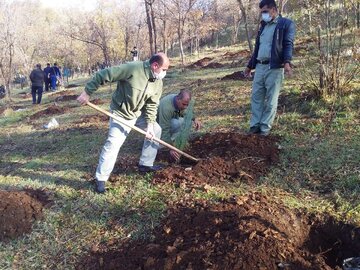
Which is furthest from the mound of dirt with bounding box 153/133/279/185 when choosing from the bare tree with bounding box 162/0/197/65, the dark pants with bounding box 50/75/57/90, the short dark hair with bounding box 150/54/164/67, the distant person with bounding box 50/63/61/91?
the dark pants with bounding box 50/75/57/90

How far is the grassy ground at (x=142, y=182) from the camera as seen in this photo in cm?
347

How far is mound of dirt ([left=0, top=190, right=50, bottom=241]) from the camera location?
3.68 m

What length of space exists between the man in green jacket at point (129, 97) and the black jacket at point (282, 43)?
62.3 inches

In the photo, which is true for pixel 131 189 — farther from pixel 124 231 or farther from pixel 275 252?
pixel 275 252

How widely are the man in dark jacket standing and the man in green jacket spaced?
157 cm

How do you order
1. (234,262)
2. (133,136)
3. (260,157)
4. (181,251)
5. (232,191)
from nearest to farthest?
(234,262) → (181,251) → (232,191) → (260,157) → (133,136)

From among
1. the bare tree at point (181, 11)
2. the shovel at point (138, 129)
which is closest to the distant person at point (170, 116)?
the shovel at point (138, 129)

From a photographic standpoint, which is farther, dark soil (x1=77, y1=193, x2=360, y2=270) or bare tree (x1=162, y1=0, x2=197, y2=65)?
bare tree (x1=162, y1=0, x2=197, y2=65)

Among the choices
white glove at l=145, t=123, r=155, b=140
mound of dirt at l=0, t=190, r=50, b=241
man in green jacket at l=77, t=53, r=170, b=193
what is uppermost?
man in green jacket at l=77, t=53, r=170, b=193

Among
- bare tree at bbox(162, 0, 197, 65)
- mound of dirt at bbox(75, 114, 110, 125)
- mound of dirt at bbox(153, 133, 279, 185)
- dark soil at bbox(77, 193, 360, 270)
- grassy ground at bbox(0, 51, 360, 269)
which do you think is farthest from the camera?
bare tree at bbox(162, 0, 197, 65)

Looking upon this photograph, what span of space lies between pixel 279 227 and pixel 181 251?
32.5 inches

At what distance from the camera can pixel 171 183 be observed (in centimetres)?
412

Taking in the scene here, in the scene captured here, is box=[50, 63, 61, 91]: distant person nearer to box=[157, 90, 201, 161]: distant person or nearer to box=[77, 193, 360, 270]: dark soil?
box=[157, 90, 201, 161]: distant person

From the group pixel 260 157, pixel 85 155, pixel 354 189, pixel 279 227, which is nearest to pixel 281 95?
pixel 260 157
